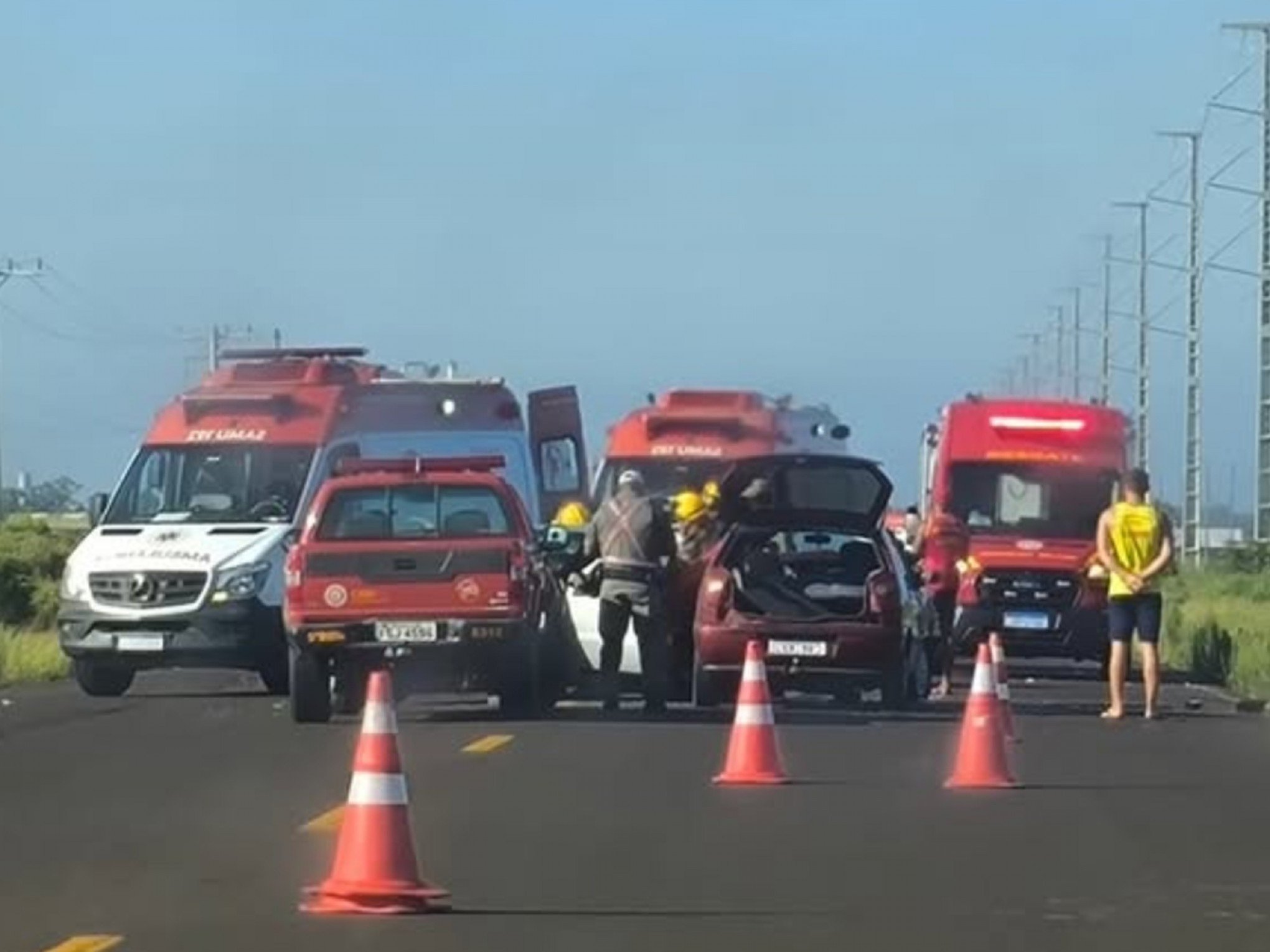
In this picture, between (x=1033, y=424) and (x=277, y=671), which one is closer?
(x=277, y=671)

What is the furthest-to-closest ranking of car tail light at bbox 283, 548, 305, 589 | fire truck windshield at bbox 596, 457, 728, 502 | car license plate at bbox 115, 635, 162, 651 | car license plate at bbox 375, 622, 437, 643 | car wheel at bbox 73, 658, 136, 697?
fire truck windshield at bbox 596, 457, 728, 502 → car wheel at bbox 73, 658, 136, 697 → car license plate at bbox 115, 635, 162, 651 → car tail light at bbox 283, 548, 305, 589 → car license plate at bbox 375, 622, 437, 643

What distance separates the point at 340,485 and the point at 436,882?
10.8m

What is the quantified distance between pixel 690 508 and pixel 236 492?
422 cm

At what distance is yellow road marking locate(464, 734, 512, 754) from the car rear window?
92.6 inches

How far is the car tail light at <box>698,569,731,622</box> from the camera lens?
24672mm

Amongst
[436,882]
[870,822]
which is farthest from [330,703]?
[436,882]

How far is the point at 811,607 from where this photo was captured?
24.8 m

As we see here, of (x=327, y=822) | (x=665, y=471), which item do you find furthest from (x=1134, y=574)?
(x=665, y=471)

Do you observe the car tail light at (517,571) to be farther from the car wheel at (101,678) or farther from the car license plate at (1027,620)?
the car license plate at (1027,620)

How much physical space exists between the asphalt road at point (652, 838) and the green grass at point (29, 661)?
311 inches

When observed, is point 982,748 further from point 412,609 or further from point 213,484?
point 213,484

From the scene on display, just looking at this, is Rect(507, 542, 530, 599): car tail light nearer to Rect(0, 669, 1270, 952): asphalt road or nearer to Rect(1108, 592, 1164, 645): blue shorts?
Rect(0, 669, 1270, 952): asphalt road

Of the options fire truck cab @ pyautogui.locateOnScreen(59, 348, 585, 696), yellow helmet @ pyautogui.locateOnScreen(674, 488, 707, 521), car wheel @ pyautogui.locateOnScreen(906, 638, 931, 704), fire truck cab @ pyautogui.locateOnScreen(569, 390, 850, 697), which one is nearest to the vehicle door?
fire truck cab @ pyautogui.locateOnScreen(569, 390, 850, 697)

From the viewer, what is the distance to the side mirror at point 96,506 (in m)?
28.7
